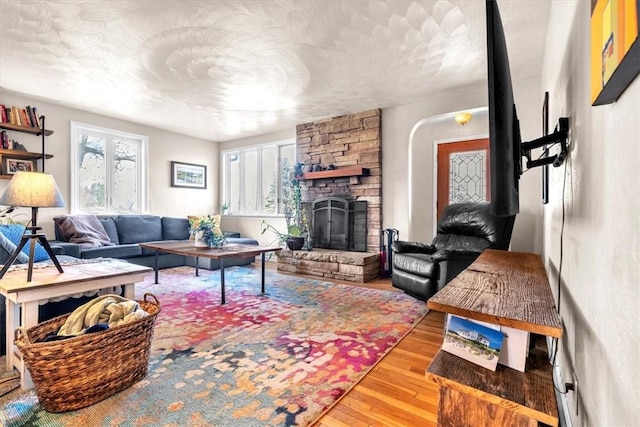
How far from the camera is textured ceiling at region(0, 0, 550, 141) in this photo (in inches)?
90.6

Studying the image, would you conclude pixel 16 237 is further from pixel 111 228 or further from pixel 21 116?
pixel 21 116

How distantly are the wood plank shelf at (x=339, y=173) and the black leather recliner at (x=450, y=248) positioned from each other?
1.47m

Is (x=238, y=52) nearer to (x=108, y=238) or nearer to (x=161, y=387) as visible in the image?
(x=161, y=387)

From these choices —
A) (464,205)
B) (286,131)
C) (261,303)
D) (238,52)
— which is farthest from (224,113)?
(464,205)

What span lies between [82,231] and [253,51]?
3.50 meters

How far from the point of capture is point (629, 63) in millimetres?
553

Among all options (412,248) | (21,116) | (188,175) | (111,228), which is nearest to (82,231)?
(111,228)

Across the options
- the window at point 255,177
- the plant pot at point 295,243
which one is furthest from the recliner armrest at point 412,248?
the window at point 255,177

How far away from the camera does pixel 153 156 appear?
18.5 ft

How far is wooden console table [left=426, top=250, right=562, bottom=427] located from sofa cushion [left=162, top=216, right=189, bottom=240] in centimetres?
535

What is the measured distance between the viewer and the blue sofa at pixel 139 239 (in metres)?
4.17

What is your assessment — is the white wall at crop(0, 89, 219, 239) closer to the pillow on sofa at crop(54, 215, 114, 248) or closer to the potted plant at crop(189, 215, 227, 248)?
the pillow on sofa at crop(54, 215, 114, 248)

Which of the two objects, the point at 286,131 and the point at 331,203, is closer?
the point at 331,203

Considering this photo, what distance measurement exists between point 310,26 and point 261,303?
2591 millimetres
